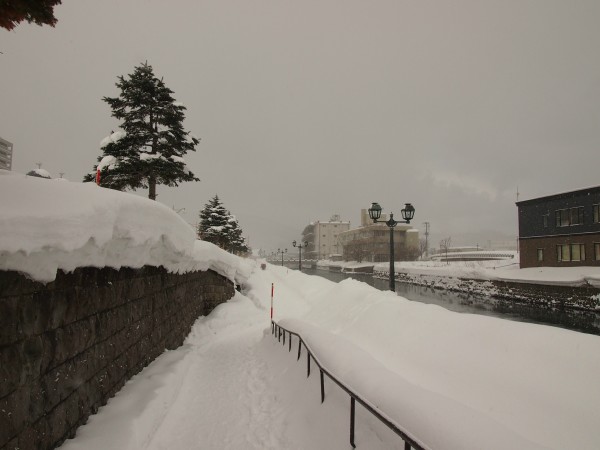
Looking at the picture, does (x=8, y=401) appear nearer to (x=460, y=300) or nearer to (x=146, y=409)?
(x=146, y=409)

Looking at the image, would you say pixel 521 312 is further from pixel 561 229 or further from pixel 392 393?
pixel 392 393

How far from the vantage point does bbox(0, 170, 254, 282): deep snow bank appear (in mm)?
2470

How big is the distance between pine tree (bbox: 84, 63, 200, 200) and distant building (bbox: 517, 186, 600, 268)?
37318 millimetres

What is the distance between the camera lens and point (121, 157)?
17125 millimetres

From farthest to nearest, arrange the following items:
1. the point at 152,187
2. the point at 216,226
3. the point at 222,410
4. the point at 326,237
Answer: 1. the point at 326,237
2. the point at 216,226
3. the point at 152,187
4. the point at 222,410

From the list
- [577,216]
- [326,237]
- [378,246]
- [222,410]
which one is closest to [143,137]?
[222,410]

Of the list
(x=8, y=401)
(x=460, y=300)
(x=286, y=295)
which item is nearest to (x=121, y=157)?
(x=286, y=295)

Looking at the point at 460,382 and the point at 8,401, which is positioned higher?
the point at 8,401

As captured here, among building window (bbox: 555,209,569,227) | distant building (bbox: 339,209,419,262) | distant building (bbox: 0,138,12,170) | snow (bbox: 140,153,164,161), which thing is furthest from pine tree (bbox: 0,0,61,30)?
distant building (bbox: 339,209,419,262)

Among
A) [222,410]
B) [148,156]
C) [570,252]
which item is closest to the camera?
[222,410]

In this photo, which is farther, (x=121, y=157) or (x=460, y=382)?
(x=121, y=157)

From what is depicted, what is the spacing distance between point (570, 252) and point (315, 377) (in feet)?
129

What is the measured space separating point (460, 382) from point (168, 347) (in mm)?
6452

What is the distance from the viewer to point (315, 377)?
5.71m
